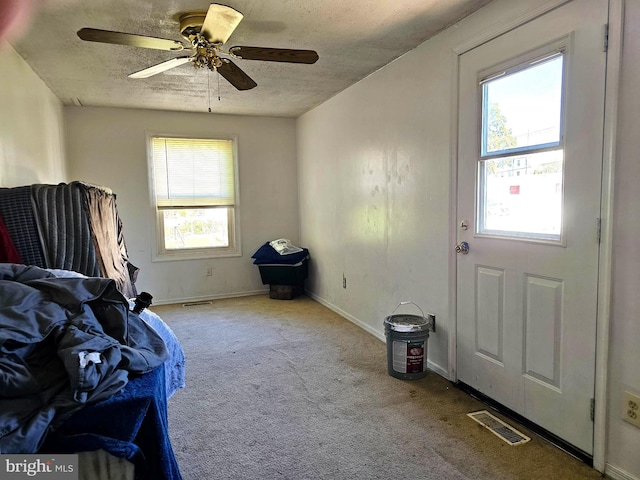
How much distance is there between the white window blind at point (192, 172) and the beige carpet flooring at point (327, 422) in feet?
6.94

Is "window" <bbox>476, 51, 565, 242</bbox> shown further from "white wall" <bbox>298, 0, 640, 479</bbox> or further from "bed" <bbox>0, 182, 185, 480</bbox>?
"bed" <bbox>0, 182, 185, 480</bbox>

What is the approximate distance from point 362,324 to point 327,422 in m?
1.78

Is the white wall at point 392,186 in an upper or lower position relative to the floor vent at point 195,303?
upper

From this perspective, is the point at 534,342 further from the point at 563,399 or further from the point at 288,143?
the point at 288,143

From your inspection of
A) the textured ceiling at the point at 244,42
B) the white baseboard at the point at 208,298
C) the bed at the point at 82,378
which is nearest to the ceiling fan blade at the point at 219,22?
the textured ceiling at the point at 244,42

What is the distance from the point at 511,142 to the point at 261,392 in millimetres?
2150

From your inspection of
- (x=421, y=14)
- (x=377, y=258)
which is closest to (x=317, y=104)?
(x=377, y=258)

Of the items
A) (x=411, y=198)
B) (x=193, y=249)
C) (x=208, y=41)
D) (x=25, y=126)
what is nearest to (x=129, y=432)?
(x=208, y=41)

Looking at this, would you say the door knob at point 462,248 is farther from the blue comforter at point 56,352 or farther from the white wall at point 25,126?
the white wall at point 25,126

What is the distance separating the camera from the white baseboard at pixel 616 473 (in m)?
1.81

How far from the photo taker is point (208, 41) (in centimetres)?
239

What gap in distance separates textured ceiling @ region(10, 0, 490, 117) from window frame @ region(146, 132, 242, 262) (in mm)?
744

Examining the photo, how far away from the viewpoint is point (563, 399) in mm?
2092

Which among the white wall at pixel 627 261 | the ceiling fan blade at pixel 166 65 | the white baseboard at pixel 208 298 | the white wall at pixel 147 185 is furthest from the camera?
the white baseboard at pixel 208 298
